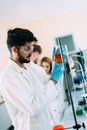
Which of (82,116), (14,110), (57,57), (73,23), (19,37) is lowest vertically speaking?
(82,116)

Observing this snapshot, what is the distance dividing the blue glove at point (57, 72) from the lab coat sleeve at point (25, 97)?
0.31 ft

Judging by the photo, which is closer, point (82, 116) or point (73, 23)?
point (82, 116)

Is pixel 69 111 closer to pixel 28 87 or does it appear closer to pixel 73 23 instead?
pixel 28 87

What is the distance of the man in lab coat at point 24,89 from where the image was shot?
4.33 ft

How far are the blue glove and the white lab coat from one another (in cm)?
7

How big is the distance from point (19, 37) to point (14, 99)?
400mm

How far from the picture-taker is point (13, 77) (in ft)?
4.50

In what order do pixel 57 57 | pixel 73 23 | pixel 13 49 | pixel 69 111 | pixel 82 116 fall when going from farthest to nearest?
pixel 73 23 → pixel 69 111 → pixel 82 116 → pixel 57 57 → pixel 13 49

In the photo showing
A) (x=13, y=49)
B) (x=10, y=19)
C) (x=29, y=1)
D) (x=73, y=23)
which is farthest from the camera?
(x=73, y=23)

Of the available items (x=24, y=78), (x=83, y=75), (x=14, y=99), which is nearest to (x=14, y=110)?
(x=14, y=99)

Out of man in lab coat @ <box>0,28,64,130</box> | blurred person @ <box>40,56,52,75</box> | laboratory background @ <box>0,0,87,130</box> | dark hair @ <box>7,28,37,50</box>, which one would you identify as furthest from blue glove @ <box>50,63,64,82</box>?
laboratory background @ <box>0,0,87,130</box>

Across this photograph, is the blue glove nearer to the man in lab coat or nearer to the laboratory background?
the man in lab coat

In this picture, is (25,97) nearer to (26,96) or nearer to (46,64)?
(26,96)

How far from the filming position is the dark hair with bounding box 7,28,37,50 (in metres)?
1.42
